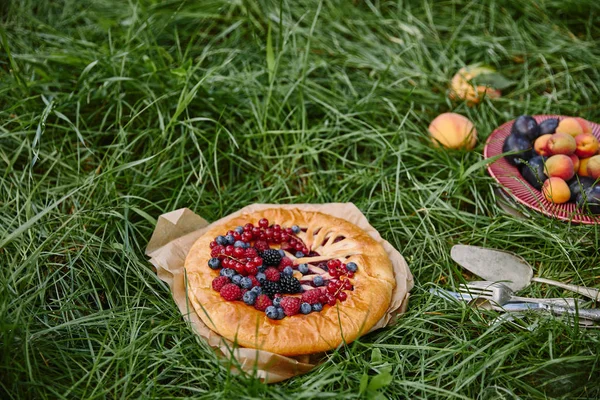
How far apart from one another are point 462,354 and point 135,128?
8.34 ft

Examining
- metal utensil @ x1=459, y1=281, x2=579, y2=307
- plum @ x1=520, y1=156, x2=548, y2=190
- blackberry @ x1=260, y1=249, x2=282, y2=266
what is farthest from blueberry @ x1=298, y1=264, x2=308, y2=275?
plum @ x1=520, y1=156, x2=548, y2=190

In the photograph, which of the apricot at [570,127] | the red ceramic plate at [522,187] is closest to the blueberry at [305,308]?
the red ceramic plate at [522,187]

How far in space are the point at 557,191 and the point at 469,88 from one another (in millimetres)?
1242

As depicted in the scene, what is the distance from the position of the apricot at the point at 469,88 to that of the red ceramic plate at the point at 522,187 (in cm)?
44

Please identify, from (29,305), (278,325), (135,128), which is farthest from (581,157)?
(29,305)

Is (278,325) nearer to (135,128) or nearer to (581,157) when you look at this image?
(135,128)

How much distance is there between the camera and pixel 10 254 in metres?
2.86

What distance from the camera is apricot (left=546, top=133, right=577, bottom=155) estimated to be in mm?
3295

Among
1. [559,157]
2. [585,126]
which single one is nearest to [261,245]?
[559,157]

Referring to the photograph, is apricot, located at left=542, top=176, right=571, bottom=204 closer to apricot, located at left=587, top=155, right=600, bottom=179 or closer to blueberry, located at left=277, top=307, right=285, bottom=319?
apricot, located at left=587, top=155, right=600, bottom=179

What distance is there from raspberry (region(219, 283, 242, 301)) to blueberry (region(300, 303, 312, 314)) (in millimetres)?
306

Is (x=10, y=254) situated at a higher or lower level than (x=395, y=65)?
lower

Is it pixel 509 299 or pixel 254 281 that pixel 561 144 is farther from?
pixel 254 281

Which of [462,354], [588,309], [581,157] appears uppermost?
[581,157]
